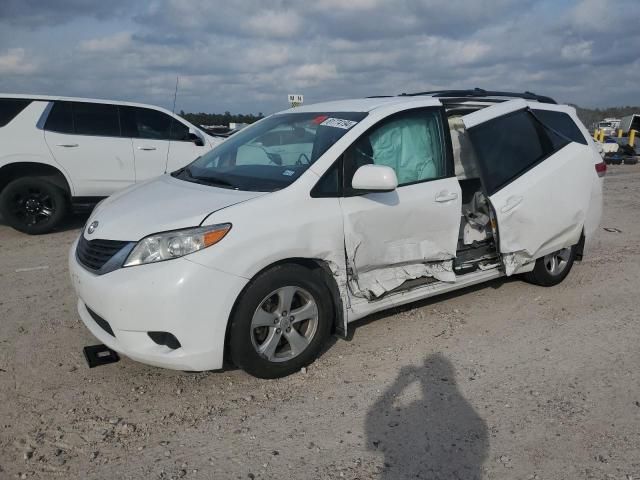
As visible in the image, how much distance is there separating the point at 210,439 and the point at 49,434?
0.88 meters

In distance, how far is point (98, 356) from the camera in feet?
11.9

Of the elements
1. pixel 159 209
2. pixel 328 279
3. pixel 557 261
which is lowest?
pixel 557 261

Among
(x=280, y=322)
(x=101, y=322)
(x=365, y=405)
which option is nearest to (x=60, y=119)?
(x=101, y=322)

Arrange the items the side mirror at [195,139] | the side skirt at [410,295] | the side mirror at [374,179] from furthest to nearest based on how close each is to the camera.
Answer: the side mirror at [195,139] → the side skirt at [410,295] → the side mirror at [374,179]

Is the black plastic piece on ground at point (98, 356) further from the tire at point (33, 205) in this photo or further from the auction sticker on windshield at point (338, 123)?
the tire at point (33, 205)

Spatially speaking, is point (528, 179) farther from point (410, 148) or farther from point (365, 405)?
point (365, 405)

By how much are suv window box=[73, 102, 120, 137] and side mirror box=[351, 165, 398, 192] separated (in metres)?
5.66

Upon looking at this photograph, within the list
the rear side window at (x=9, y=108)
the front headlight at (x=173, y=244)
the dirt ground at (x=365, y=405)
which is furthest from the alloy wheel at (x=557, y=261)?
the rear side window at (x=9, y=108)

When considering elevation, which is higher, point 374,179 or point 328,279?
point 374,179

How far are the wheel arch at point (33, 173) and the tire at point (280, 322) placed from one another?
541 centimetres

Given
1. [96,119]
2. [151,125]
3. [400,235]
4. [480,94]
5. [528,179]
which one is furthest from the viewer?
[151,125]

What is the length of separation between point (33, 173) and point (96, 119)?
46.7 inches

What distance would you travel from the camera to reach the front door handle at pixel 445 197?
13.4 feet

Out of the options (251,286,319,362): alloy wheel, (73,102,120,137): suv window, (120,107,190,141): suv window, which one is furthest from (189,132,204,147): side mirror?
(251,286,319,362): alloy wheel
